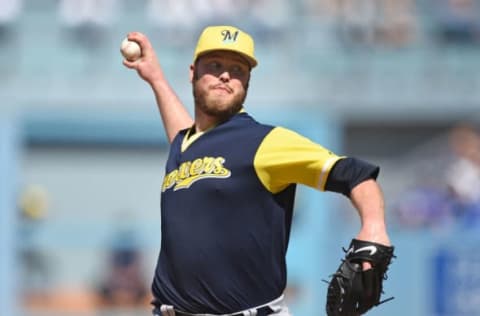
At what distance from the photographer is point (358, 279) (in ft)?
13.5

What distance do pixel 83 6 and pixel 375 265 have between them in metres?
13.9

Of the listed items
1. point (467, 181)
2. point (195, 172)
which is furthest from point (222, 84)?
point (467, 181)

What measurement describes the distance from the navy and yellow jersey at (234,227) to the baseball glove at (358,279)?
373 mm

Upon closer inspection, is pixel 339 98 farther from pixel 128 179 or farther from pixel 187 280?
pixel 187 280

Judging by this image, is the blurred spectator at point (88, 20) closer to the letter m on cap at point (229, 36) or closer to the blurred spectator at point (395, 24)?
the blurred spectator at point (395, 24)

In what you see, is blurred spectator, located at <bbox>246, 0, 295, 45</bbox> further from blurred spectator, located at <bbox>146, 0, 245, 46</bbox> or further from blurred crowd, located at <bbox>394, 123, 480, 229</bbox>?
blurred crowd, located at <bbox>394, 123, 480, 229</bbox>

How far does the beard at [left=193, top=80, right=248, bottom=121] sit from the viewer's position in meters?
4.65

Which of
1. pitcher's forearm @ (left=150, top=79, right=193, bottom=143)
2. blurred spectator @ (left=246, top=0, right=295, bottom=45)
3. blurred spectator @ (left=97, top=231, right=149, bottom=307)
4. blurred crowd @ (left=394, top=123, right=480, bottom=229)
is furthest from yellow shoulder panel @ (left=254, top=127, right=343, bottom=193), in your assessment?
blurred spectator @ (left=246, top=0, right=295, bottom=45)

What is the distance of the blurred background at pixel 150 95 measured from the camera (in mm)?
15695

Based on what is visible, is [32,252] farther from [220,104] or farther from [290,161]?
[290,161]

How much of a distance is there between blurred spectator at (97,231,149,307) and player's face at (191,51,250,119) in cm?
995

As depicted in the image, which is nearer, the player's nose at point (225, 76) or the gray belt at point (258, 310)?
the gray belt at point (258, 310)

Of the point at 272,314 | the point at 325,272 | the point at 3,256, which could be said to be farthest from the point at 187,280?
the point at 3,256

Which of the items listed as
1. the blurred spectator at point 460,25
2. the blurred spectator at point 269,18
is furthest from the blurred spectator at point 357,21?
the blurred spectator at point 460,25
